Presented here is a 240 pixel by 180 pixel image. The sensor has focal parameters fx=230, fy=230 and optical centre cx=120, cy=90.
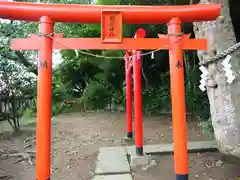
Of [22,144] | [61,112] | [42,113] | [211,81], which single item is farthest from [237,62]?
[61,112]

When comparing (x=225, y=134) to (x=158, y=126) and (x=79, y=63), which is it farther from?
(x=79, y=63)

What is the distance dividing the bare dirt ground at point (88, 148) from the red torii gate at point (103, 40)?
1.59 meters

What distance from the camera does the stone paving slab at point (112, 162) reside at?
3854 mm

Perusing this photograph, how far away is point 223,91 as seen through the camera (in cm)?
330

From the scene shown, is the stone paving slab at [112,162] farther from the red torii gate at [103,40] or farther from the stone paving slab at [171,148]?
the red torii gate at [103,40]

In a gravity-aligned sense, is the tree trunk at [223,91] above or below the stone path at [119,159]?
above

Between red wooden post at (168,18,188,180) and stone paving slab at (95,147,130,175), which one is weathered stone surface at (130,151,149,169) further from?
red wooden post at (168,18,188,180)

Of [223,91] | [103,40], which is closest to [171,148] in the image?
[223,91]

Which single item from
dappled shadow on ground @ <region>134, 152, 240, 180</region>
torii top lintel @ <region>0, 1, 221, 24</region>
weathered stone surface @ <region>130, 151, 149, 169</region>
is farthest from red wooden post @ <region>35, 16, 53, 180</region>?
weathered stone surface @ <region>130, 151, 149, 169</region>

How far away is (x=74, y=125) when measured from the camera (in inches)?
317

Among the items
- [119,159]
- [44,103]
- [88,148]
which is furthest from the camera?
[88,148]

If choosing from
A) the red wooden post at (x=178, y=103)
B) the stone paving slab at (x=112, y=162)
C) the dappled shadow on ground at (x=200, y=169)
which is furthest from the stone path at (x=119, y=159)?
the red wooden post at (x=178, y=103)

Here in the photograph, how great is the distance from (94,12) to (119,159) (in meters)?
2.86

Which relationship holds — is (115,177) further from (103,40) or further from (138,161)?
(103,40)
